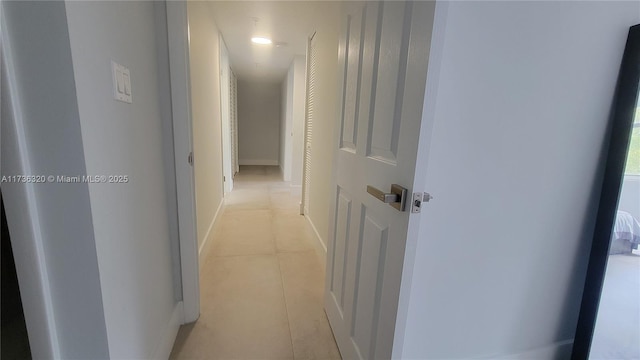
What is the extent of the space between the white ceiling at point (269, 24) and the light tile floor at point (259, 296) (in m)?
2.05

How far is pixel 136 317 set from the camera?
39.6 inches

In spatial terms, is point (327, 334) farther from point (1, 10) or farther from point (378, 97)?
point (1, 10)

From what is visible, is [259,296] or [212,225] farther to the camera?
[212,225]

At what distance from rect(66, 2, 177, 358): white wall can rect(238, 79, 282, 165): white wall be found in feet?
19.9

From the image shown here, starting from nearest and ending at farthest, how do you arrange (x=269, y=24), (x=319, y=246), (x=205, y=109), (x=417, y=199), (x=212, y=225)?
(x=417, y=199) < (x=205, y=109) < (x=319, y=246) < (x=212, y=225) < (x=269, y=24)

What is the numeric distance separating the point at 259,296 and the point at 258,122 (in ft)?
19.9

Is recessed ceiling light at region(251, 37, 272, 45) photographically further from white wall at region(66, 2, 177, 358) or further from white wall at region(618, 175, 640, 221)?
white wall at region(618, 175, 640, 221)

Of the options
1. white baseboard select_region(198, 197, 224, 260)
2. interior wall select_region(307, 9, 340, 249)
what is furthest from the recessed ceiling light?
white baseboard select_region(198, 197, 224, 260)

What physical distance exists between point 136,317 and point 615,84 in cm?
205

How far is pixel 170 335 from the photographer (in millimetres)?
1383

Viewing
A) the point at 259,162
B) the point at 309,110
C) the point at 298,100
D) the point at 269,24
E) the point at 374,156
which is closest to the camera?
the point at 374,156

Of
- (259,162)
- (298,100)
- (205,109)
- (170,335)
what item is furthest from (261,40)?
(259,162)

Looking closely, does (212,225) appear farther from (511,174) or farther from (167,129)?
(511,174)

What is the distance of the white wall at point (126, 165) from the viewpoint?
0.70m
